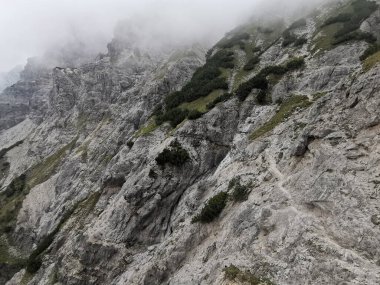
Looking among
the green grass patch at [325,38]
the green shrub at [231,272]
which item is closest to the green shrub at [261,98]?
the green grass patch at [325,38]

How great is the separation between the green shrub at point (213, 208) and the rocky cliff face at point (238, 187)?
103 millimetres

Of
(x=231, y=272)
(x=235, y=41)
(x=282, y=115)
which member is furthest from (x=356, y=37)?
(x=231, y=272)

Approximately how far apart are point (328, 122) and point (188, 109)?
99.7 feet

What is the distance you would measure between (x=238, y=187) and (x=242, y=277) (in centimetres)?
1073

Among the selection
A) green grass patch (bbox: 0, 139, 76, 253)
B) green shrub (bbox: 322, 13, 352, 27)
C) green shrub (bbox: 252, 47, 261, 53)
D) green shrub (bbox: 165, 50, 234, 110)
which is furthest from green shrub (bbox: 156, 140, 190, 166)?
green grass patch (bbox: 0, 139, 76, 253)

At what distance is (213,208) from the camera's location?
34438 mm

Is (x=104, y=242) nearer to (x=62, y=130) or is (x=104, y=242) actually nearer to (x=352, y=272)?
(x=352, y=272)

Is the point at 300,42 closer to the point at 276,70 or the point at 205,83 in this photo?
the point at 276,70

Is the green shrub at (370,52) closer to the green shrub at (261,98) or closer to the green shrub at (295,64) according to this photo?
the green shrub at (295,64)

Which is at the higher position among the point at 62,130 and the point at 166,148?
the point at 166,148

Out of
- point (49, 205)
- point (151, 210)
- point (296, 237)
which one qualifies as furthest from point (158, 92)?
point (296, 237)

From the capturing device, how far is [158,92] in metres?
85.8

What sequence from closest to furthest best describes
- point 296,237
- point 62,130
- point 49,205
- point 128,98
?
point 296,237
point 49,205
point 128,98
point 62,130

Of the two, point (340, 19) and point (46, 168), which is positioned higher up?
point (340, 19)
